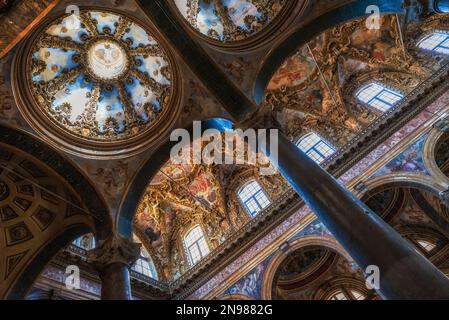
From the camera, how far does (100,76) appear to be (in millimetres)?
10695

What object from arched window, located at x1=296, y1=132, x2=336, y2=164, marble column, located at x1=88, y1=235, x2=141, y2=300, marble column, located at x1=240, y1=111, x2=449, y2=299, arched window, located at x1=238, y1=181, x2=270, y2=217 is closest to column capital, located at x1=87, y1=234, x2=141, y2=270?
marble column, located at x1=88, y1=235, x2=141, y2=300

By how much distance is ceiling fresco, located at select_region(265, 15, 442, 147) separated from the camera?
532 inches

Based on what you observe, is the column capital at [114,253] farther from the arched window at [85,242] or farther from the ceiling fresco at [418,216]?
A: the ceiling fresco at [418,216]

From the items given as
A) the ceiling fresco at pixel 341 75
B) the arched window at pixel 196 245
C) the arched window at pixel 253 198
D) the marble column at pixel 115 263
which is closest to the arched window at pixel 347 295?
the arched window at pixel 253 198

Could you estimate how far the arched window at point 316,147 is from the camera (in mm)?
13681

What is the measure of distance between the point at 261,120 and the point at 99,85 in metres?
5.39

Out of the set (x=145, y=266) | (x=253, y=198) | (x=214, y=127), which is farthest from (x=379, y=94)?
(x=145, y=266)

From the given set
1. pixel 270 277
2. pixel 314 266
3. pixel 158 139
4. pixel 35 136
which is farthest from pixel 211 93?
pixel 314 266

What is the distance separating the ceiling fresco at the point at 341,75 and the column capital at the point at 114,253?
27.5ft

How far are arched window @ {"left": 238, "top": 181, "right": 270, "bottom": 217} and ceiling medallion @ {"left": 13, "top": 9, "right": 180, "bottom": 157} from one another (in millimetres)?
5782

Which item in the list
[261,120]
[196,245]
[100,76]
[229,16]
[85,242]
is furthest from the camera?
[196,245]

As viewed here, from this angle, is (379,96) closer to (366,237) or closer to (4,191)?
(366,237)

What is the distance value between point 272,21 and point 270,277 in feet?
26.3

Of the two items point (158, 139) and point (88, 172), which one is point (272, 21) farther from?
Result: point (88, 172)
